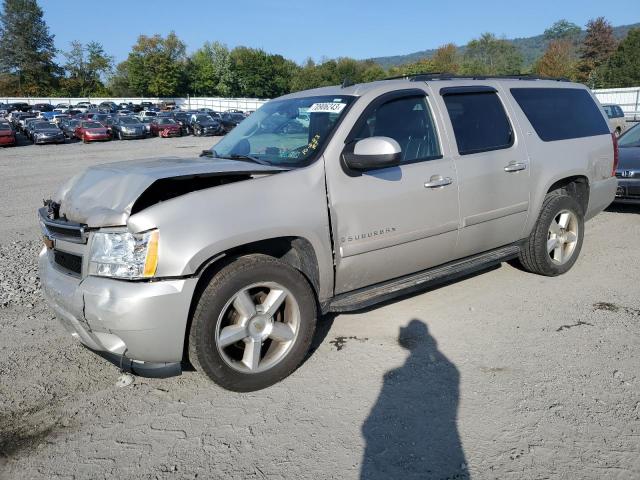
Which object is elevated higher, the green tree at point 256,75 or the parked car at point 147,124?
the green tree at point 256,75

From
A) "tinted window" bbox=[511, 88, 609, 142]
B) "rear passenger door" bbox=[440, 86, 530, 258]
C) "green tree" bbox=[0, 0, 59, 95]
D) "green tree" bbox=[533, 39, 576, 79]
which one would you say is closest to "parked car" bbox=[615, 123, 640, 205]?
"tinted window" bbox=[511, 88, 609, 142]

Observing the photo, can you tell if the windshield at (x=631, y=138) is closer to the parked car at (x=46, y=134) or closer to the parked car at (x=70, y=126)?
the parked car at (x=46, y=134)

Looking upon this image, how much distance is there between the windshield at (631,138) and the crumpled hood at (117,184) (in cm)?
761

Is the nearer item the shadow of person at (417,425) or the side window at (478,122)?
the shadow of person at (417,425)

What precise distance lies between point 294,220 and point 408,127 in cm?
133

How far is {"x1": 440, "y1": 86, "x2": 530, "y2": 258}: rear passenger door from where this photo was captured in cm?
427

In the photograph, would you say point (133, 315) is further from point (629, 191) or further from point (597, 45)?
point (597, 45)

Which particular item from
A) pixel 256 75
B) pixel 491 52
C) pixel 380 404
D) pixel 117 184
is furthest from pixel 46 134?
pixel 491 52

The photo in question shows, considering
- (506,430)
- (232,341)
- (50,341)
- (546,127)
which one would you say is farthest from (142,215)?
(546,127)

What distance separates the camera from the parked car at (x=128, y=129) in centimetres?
3375

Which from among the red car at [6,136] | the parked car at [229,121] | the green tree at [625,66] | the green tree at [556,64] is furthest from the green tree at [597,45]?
the red car at [6,136]

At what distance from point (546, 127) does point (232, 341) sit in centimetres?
366

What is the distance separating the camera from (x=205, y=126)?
36.2 meters

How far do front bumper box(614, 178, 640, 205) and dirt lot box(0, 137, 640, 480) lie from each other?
3.58 meters
